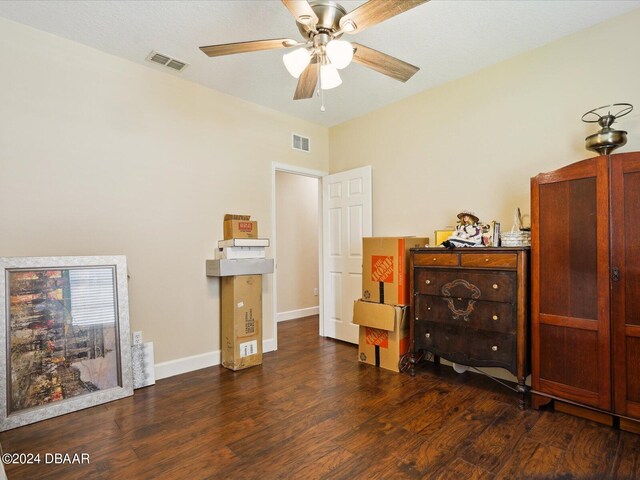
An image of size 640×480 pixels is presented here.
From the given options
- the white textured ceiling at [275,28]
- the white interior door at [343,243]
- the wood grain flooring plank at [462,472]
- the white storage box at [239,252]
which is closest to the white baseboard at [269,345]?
the white interior door at [343,243]

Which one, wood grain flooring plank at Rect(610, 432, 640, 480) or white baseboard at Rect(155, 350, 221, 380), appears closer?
wood grain flooring plank at Rect(610, 432, 640, 480)

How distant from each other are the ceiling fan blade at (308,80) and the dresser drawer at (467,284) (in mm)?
1763

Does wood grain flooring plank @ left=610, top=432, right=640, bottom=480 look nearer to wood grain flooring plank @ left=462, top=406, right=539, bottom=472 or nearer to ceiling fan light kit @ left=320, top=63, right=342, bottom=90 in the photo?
wood grain flooring plank @ left=462, top=406, right=539, bottom=472

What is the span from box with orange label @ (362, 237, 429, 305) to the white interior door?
543 mm

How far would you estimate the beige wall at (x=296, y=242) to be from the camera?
5.54 m

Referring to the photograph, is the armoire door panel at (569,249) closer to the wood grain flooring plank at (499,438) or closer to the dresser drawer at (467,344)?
the dresser drawer at (467,344)

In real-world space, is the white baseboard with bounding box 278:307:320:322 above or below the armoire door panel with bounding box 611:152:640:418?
below

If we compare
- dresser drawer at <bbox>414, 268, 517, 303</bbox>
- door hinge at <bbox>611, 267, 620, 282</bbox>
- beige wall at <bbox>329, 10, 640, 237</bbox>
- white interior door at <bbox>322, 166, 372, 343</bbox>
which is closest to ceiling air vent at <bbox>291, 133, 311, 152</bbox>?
white interior door at <bbox>322, 166, 372, 343</bbox>

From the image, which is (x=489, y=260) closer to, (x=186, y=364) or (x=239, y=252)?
(x=239, y=252)

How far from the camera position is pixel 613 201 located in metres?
2.06

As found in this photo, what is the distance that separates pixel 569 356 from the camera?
7.30 feet

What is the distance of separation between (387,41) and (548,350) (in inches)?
100

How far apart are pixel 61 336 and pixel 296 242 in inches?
147

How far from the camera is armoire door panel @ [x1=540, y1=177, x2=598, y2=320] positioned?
7.06 feet
